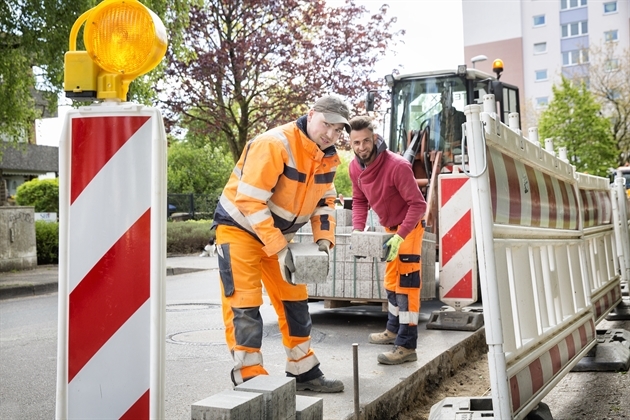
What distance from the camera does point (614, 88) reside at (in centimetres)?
4225

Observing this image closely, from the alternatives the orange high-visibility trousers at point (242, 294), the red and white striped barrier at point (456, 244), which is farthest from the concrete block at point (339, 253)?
the orange high-visibility trousers at point (242, 294)

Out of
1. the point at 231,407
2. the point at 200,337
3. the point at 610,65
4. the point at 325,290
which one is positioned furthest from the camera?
the point at 610,65

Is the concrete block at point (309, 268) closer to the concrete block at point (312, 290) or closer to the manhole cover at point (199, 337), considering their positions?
the manhole cover at point (199, 337)

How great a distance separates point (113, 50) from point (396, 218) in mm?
4069

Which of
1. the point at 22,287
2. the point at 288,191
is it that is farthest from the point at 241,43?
the point at 288,191

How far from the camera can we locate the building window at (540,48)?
64.1m

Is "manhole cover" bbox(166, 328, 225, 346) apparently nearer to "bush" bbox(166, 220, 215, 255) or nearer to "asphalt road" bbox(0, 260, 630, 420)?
"asphalt road" bbox(0, 260, 630, 420)

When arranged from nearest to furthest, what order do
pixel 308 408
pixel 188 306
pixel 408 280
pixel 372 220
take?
pixel 308 408, pixel 408 280, pixel 372 220, pixel 188 306

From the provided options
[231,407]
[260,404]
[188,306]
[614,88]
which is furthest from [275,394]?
[614,88]

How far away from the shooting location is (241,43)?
1800 centimetres

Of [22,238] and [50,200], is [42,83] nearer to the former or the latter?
[22,238]

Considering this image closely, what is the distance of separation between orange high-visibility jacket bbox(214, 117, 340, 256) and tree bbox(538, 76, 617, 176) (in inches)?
1409

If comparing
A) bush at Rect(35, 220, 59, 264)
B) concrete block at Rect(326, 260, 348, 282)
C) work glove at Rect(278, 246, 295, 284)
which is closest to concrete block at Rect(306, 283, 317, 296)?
concrete block at Rect(326, 260, 348, 282)

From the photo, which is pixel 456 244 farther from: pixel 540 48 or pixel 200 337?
pixel 540 48
